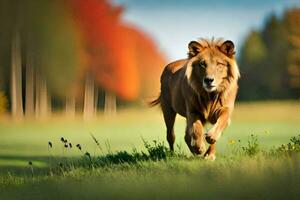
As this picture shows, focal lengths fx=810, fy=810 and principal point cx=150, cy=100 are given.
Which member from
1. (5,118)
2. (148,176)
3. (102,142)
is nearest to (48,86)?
(5,118)

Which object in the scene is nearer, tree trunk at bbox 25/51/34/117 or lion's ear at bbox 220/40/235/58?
lion's ear at bbox 220/40/235/58

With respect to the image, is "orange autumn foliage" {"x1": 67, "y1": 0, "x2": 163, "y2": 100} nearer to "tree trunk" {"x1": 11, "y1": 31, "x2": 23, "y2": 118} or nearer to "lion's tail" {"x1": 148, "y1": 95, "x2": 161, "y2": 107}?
"lion's tail" {"x1": 148, "y1": 95, "x2": 161, "y2": 107}

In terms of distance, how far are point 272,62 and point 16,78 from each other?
1976 millimetres

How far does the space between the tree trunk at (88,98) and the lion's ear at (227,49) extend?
200cm

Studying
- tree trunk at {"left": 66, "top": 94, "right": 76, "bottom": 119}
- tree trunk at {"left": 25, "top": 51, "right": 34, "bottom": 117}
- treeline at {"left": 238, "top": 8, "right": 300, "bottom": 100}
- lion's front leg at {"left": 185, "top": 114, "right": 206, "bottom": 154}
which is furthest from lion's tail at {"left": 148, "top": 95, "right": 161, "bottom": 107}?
tree trunk at {"left": 25, "top": 51, "right": 34, "bottom": 117}

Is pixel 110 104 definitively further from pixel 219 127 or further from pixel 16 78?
pixel 219 127

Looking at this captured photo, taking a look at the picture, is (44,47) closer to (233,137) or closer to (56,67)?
(56,67)

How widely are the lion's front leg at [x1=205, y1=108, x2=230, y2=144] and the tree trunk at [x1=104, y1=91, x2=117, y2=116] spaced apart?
1696 mm

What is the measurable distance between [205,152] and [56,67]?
86.4 inches

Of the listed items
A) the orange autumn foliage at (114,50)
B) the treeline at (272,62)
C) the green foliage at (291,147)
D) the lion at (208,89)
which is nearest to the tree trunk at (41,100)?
the orange autumn foliage at (114,50)

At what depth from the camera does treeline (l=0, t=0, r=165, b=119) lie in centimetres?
577

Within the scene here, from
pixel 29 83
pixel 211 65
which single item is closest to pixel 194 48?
pixel 211 65

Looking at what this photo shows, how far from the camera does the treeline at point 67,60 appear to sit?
5773 mm

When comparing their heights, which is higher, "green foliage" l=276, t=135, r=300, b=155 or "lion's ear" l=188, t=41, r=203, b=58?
"lion's ear" l=188, t=41, r=203, b=58
